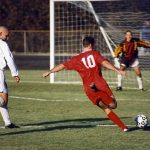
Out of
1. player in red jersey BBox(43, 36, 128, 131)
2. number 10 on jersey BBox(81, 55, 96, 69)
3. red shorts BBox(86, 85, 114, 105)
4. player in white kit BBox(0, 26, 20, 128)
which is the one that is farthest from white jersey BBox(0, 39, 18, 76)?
red shorts BBox(86, 85, 114, 105)

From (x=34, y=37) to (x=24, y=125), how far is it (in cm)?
3828

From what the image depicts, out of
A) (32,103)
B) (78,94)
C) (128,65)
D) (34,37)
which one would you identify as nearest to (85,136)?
(32,103)

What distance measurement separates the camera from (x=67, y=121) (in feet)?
49.2

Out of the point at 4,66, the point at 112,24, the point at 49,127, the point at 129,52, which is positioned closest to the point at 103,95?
the point at 49,127

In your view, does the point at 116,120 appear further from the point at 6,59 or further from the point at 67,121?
the point at 6,59

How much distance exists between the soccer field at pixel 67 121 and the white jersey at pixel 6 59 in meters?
1.10

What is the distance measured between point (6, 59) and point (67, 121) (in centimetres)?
232

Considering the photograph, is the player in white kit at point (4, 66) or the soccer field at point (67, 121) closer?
the soccer field at point (67, 121)

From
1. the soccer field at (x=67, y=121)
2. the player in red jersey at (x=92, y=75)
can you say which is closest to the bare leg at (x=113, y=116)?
the player in red jersey at (x=92, y=75)

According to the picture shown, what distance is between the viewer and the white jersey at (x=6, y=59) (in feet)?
43.5

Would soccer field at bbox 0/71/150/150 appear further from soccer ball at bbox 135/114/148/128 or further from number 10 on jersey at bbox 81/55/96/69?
number 10 on jersey at bbox 81/55/96/69

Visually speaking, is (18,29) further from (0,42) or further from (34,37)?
(0,42)

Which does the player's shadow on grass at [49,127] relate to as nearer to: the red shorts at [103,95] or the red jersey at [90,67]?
the red shorts at [103,95]

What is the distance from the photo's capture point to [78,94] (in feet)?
70.1
